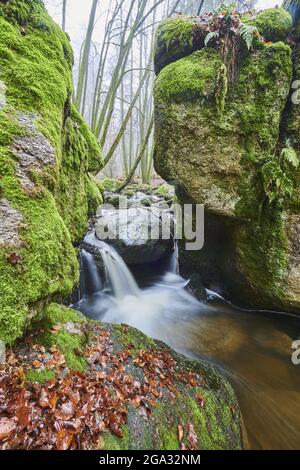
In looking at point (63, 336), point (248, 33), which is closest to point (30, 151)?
point (63, 336)

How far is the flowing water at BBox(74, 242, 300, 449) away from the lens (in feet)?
11.2

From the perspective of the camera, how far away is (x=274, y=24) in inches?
→ 198

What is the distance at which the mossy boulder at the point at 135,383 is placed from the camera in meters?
2.16

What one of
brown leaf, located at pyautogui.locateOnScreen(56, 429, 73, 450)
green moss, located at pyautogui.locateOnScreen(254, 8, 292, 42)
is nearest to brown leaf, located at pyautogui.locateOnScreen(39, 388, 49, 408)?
brown leaf, located at pyautogui.locateOnScreen(56, 429, 73, 450)

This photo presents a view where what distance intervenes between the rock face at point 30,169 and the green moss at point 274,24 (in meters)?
3.95

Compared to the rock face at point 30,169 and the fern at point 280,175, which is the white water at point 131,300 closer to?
the rock face at point 30,169

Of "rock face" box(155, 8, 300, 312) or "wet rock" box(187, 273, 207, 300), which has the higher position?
"rock face" box(155, 8, 300, 312)

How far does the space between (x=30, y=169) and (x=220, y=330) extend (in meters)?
4.63

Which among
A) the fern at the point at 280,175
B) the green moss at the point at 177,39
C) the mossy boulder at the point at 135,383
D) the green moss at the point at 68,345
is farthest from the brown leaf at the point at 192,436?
the green moss at the point at 177,39

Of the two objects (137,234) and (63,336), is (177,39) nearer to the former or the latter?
(137,234)

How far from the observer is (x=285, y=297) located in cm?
520

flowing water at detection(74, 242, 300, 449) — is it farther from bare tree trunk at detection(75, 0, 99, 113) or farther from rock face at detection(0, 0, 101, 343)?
bare tree trunk at detection(75, 0, 99, 113)

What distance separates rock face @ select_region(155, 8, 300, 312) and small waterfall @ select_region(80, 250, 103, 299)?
2.87 m

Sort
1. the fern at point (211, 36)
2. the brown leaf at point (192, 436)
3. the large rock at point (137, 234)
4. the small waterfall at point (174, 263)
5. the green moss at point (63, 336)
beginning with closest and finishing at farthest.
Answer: the brown leaf at point (192, 436) < the green moss at point (63, 336) < the fern at point (211, 36) < the large rock at point (137, 234) < the small waterfall at point (174, 263)
